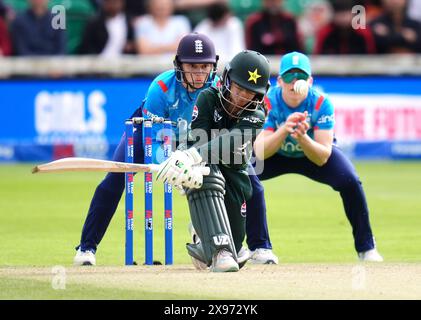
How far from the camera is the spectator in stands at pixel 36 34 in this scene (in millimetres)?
18172

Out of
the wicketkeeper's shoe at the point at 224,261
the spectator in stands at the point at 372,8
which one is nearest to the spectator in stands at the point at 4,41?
the spectator in stands at the point at 372,8

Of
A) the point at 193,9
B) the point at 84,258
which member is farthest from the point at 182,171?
the point at 193,9

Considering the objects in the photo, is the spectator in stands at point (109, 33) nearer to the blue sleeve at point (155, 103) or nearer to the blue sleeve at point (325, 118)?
the blue sleeve at point (325, 118)

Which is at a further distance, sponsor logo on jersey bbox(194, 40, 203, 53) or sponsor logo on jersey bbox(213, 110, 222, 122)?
sponsor logo on jersey bbox(194, 40, 203, 53)

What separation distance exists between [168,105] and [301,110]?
1484 mm

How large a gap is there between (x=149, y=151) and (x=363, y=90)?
406 inches

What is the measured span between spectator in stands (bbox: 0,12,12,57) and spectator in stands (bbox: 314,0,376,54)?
17.7ft

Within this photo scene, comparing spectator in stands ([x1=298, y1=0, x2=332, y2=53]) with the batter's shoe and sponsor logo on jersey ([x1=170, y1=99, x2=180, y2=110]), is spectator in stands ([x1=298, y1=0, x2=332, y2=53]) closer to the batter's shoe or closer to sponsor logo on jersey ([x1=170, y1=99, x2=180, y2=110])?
sponsor logo on jersey ([x1=170, y1=99, x2=180, y2=110])

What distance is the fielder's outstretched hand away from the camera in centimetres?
710

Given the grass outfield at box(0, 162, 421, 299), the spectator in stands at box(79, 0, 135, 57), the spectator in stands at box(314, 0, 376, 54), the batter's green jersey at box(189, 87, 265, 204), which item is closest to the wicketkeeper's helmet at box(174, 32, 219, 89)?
the batter's green jersey at box(189, 87, 265, 204)

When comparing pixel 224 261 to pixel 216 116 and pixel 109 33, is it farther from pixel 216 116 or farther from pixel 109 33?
pixel 109 33

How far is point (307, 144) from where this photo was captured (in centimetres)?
893

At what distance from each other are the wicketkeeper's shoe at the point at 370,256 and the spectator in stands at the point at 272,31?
32.1 ft

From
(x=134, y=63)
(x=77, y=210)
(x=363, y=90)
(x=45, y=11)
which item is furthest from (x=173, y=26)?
(x=77, y=210)
